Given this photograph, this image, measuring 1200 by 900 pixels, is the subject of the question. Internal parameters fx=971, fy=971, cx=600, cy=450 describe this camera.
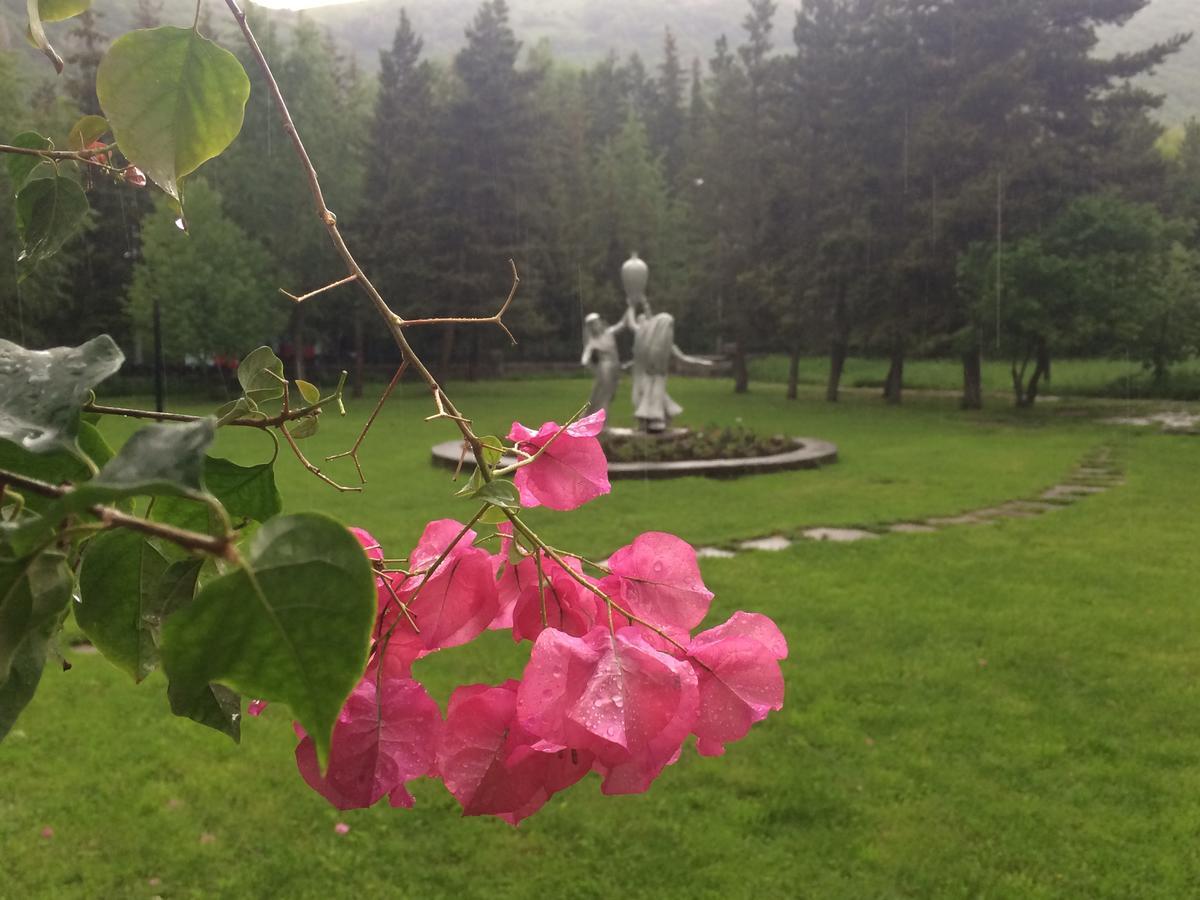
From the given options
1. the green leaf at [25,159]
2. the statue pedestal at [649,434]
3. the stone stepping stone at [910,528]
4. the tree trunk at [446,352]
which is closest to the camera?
the green leaf at [25,159]

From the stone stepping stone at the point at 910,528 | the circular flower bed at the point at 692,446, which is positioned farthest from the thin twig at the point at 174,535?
the circular flower bed at the point at 692,446

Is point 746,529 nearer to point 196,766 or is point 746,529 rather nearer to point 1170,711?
point 1170,711

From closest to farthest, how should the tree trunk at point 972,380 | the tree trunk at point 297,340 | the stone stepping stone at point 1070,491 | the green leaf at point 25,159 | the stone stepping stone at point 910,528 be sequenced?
the green leaf at point 25,159 → the stone stepping stone at point 910,528 → the stone stepping stone at point 1070,491 → the tree trunk at point 972,380 → the tree trunk at point 297,340

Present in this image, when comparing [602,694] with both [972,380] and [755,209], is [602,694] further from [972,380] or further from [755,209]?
[755,209]

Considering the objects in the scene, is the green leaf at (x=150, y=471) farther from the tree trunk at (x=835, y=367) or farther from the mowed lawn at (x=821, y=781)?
the tree trunk at (x=835, y=367)

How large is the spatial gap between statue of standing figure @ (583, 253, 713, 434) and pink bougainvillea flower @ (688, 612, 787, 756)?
24.5 feet

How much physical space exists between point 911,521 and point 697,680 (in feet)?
18.0

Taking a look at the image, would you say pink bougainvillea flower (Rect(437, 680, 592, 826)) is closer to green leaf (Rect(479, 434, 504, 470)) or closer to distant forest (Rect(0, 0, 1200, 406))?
green leaf (Rect(479, 434, 504, 470))

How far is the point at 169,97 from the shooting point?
35 cm

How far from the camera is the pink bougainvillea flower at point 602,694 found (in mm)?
309

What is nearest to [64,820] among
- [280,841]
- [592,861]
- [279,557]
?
[280,841]

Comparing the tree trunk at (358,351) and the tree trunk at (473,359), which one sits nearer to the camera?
the tree trunk at (358,351)

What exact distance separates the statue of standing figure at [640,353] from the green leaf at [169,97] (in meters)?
7.45

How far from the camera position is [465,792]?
35cm
